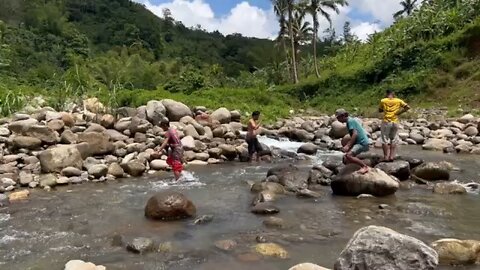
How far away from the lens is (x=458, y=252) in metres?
6.44

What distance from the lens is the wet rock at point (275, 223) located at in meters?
8.45

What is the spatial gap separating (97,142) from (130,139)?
190cm

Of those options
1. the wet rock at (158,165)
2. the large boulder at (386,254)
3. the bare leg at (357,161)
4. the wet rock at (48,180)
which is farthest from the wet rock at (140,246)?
the wet rock at (158,165)

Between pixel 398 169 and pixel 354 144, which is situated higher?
pixel 354 144

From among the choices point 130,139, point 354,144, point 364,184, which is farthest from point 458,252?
point 130,139

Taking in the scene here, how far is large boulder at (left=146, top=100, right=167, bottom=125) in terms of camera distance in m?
19.0

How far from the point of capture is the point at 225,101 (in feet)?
104

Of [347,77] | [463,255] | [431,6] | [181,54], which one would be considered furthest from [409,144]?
[181,54]

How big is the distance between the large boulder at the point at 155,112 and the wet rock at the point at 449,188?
1104 cm

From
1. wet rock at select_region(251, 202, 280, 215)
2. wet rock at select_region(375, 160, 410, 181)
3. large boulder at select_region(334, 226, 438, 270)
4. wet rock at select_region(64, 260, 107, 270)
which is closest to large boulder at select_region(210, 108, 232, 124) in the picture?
wet rock at select_region(375, 160, 410, 181)

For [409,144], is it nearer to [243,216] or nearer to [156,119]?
[156,119]

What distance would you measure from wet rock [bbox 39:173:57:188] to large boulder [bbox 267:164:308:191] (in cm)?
525

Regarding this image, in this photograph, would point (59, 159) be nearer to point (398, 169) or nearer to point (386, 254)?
A: point (398, 169)

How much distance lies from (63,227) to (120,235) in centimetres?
132
